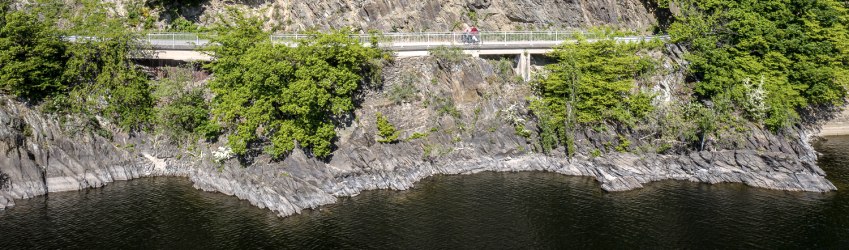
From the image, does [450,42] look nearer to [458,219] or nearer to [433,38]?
[433,38]

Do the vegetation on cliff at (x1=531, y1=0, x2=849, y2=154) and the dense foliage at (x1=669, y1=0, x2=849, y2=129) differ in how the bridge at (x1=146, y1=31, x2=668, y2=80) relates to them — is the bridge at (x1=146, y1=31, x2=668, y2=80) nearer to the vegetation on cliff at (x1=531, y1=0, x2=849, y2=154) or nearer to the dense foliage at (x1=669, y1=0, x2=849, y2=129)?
the vegetation on cliff at (x1=531, y1=0, x2=849, y2=154)

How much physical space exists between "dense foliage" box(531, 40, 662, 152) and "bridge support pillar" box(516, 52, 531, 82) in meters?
3.58

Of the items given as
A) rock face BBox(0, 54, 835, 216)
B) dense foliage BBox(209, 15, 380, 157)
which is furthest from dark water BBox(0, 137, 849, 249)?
dense foliage BBox(209, 15, 380, 157)

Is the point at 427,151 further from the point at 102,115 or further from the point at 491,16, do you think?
the point at 102,115

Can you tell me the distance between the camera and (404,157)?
58.5 meters

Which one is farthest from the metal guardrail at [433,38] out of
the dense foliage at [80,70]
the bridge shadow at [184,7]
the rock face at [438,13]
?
the bridge shadow at [184,7]

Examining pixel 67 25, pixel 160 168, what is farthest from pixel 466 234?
pixel 67 25

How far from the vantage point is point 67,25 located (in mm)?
65375

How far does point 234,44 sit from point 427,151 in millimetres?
20996

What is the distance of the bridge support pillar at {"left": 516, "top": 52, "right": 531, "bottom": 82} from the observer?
6619cm

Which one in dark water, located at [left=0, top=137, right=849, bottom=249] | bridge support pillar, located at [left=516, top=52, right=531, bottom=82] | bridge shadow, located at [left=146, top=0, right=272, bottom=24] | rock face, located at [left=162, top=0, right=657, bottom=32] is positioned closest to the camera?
dark water, located at [left=0, top=137, right=849, bottom=249]

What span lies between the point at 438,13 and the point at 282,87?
24.9 metres

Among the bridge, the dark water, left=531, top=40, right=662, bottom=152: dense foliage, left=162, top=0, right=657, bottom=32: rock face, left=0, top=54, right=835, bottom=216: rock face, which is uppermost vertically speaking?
left=162, top=0, right=657, bottom=32: rock face

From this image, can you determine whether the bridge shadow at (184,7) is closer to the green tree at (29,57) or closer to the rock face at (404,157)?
the green tree at (29,57)
